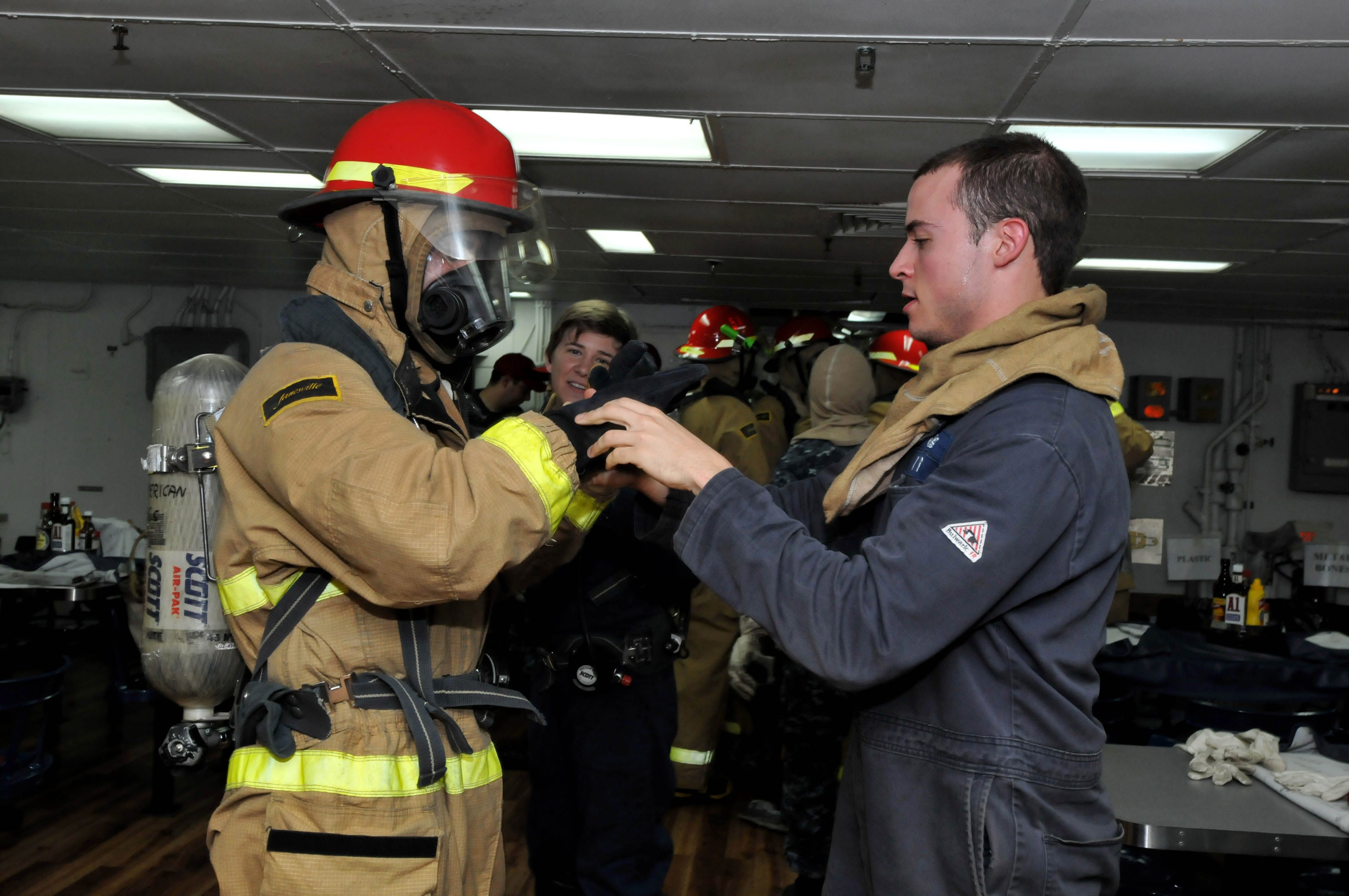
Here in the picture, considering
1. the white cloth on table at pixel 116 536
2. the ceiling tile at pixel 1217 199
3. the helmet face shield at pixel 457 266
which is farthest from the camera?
the white cloth on table at pixel 116 536

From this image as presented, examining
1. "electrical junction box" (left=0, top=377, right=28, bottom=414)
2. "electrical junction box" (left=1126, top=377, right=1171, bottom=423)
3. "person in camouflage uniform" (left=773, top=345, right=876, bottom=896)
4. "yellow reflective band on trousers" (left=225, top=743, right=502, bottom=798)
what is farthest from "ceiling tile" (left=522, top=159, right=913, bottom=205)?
"electrical junction box" (left=0, top=377, right=28, bottom=414)

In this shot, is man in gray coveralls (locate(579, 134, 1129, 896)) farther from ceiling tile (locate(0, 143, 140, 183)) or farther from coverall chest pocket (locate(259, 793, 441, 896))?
ceiling tile (locate(0, 143, 140, 183))

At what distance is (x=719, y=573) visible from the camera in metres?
1.28

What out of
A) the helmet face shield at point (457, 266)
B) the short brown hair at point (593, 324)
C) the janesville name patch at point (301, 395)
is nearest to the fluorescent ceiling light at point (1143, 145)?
the short brown hair at point (593, 324)

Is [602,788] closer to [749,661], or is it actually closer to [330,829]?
[330,829]

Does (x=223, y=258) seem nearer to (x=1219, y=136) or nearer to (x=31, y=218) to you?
(x=31, y=218)

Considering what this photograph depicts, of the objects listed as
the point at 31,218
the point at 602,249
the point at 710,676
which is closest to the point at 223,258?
the point at 31,218

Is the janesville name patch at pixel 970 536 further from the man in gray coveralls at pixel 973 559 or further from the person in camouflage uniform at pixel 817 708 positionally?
the person in camouflage uniform at pixel 817 708

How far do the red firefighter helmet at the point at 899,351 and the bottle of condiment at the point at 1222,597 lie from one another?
7.21ft

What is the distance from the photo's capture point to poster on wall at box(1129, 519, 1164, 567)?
26.9ft

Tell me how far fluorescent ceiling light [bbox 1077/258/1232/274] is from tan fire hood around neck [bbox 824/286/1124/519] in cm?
517

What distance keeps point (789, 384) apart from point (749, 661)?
263cm

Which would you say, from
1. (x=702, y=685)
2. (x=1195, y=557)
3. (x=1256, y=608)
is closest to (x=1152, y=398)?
(x=1195, y=557)

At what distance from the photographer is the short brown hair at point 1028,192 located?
1.43 meters
